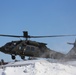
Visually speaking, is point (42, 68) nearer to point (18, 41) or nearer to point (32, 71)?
point (32, 71)

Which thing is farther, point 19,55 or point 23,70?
point 19,55

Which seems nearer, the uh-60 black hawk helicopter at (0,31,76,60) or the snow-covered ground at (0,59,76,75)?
the snow-covered ground at (0,59,76,75)

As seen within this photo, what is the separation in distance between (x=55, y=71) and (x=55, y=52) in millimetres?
13728

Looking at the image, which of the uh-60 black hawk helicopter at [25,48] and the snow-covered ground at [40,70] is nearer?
the snow-covered ground at [40,70]

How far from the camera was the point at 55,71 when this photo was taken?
12.8 metres

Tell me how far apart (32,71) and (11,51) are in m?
12.1

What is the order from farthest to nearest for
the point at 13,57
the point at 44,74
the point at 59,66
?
the point at 13,57 < the point at 59,66 < the point at 44,74

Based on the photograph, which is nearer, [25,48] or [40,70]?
[40,70]

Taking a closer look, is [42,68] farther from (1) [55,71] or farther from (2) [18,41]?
(2) [18,41]

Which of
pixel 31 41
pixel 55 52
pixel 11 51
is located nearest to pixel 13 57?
pixel 11 51

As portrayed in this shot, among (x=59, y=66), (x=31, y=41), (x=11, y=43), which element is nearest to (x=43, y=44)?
(x=31, y=41)

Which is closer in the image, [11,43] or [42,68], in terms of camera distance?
[42,68]

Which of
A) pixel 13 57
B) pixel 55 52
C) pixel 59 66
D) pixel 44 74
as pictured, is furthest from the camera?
pixel 55 52

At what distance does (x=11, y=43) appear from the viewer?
2495 cm
